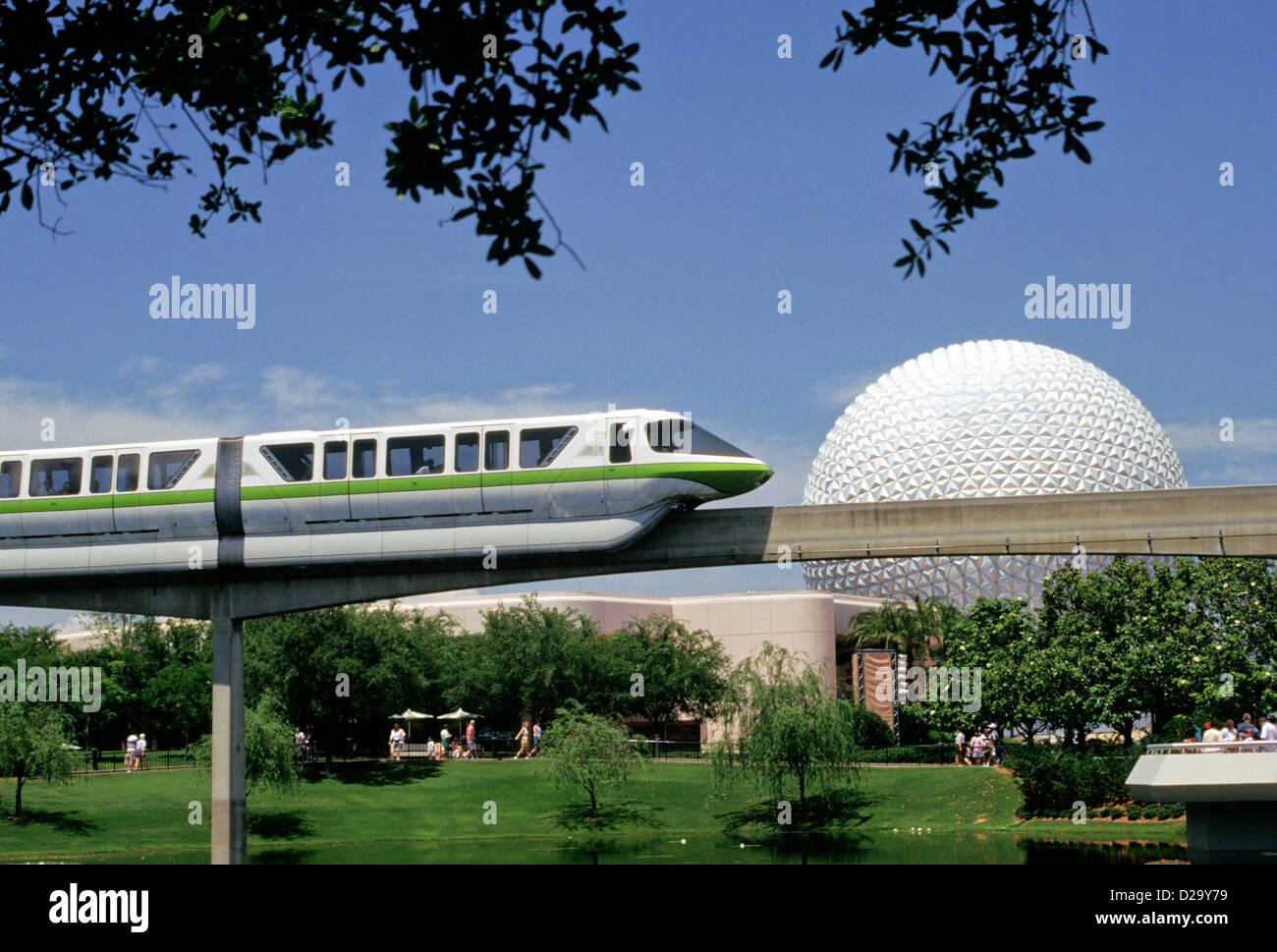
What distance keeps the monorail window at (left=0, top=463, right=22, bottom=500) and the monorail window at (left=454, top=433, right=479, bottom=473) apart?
34.5 ft

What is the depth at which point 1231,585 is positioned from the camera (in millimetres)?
46469

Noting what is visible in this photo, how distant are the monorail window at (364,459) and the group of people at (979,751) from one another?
91.5 ft

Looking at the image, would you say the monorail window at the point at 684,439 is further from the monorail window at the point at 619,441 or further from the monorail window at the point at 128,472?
the monorail window at the point at 128,472

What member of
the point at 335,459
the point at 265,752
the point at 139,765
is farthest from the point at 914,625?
the point at 335,459

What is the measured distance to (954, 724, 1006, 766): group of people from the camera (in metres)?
50.2

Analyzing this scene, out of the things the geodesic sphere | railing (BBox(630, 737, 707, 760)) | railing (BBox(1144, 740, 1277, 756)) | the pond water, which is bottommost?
the pond water

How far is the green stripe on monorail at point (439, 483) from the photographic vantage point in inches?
1136

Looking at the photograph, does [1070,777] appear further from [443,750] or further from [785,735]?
[443,750]

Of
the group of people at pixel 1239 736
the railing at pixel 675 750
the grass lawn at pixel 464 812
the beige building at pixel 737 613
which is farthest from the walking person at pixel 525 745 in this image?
the group of people at pixel 1239 736

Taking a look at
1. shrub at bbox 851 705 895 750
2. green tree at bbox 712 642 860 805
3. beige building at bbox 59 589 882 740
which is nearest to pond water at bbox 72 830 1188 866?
green tree at bbox 712 642 860 805

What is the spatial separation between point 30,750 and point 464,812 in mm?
13192

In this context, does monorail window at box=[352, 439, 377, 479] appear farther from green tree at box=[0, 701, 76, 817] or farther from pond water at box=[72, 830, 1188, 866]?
green tree at box=[0, 701, 76, 817]
